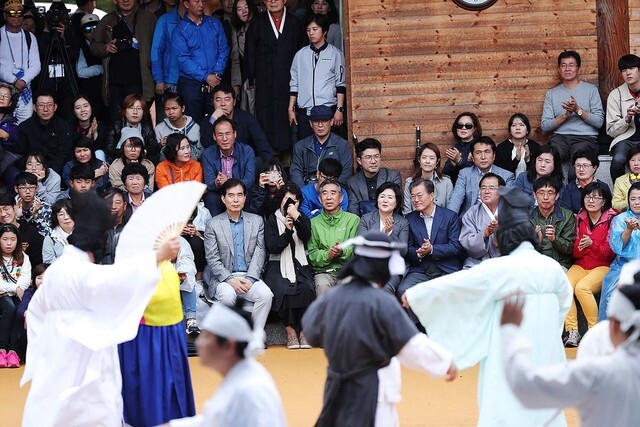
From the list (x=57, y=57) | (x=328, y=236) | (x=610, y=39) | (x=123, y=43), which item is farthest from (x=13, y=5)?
(x=610, y=39)

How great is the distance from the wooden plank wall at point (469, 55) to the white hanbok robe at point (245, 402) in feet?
22.1

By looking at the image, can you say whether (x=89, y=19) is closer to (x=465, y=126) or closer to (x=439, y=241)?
(x=465, y=126)

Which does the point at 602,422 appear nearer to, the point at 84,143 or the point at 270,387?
the point at 270,387

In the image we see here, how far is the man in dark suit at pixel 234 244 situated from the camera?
9.16 m

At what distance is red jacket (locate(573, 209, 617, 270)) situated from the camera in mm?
9086

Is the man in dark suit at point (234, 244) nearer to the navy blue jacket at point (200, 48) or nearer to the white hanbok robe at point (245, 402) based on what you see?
the navy blue jacket at point (200, 48)

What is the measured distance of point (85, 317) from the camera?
18.9ft

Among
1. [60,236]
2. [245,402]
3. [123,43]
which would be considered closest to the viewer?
[245,402]

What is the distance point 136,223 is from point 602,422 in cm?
263

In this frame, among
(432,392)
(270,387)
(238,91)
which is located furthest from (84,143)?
(270,387)

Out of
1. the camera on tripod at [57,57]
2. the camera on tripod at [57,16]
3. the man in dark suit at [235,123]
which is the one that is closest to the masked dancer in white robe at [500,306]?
the man in dark suit at [235,123]

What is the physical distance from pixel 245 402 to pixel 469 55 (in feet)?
23.5

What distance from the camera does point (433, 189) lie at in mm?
9383

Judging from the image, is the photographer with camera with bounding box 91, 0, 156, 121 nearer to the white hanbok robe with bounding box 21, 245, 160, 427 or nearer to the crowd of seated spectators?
the crowd of seated spectators
